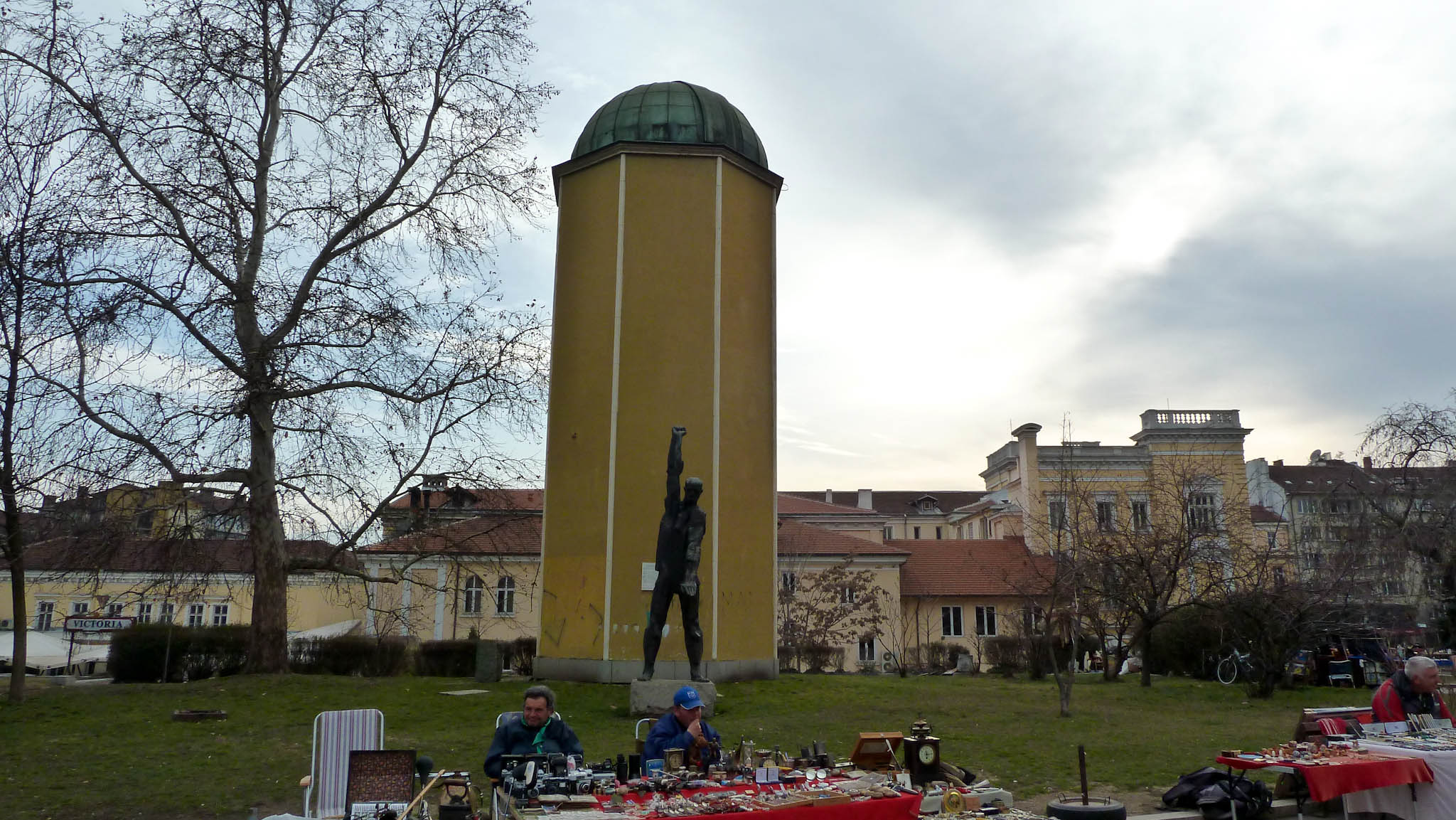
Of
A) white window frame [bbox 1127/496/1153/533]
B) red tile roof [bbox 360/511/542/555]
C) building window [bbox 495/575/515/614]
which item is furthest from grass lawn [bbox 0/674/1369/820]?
building window [bbox 495/575/515/614]

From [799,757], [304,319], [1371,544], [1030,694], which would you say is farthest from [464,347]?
[1371,544]

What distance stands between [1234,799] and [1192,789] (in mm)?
518

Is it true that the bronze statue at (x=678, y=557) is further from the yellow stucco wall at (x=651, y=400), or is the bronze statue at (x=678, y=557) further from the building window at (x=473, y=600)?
the building window at (x=473, y=600)

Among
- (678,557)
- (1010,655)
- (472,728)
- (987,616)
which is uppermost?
(678,557)

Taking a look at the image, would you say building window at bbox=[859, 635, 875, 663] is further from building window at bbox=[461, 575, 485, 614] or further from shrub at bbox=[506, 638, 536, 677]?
shrub at bbox=[506, 638, 536, 677]

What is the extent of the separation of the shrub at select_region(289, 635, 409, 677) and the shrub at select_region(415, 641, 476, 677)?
53 centimetres

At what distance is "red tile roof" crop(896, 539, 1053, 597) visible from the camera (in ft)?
131

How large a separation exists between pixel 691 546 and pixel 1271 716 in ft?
33.8

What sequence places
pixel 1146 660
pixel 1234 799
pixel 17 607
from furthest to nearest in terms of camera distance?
pixel 1146 660 < pixel 17 607 < pixel 1234 799

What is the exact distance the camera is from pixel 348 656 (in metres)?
22.5

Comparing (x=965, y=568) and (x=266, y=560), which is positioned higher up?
(x=965, y=568)

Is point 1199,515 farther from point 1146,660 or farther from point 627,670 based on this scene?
point 627,670

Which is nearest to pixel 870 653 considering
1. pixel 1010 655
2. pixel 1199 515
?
pixel 1010 655

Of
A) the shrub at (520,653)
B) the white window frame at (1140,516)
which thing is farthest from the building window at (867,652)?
the shrub at (520,653)
